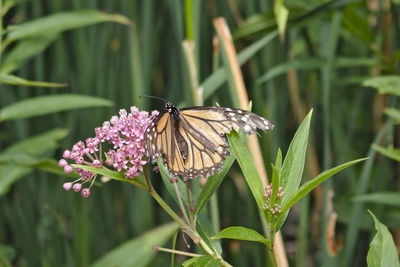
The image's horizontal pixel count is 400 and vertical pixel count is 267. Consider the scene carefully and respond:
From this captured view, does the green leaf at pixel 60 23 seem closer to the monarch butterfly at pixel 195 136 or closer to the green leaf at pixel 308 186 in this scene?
the monarch butterfly at pixel 195 136

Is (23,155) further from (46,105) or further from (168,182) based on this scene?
(168,182)

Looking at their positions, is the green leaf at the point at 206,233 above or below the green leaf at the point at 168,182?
below

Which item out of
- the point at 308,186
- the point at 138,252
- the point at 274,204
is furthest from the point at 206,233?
the point at 138,252

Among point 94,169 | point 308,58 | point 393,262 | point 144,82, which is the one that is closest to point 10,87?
point 144,82

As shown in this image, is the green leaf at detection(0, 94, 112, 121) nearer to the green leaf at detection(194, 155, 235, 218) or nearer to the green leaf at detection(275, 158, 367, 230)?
the green leaf at detection(194, 155, 235, 218)

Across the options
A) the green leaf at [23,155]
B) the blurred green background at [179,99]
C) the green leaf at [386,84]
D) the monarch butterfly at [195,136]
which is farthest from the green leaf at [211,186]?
the blurred green background at [179,99]

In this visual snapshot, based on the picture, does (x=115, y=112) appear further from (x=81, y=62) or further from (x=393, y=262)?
(x=393, y=262)

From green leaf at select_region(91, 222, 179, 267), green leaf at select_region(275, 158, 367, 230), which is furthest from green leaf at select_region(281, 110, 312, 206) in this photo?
green leaf at select_region(91, 222, 179, 267)
